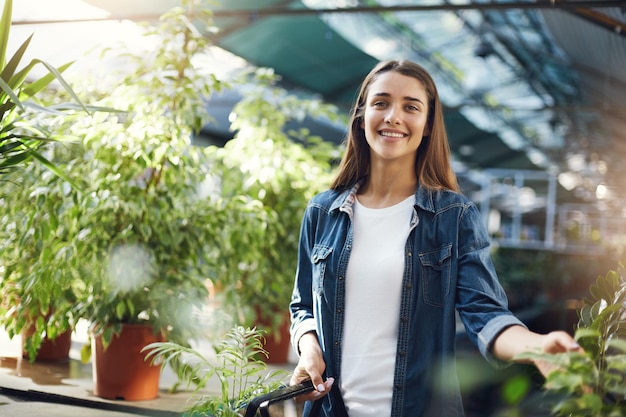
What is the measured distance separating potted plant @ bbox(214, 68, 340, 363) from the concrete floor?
2.96 ft

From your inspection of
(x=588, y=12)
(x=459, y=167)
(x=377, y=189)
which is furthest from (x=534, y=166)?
(x=377, y=189)

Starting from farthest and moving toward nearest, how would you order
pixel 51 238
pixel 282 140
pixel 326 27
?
pixel 326 27 < pixel 282 140 < pixel 51 238

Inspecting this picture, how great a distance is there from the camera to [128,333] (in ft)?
11.1

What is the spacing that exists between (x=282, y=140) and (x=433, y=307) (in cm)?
327

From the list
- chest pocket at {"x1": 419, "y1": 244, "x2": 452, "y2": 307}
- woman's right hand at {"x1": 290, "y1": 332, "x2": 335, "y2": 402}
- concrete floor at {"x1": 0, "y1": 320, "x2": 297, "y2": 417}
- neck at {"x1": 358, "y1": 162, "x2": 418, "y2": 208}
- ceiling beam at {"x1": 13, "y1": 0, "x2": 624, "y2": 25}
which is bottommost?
concrete floor at {"x1": 0, "y1": 320, "x2": 297, "y2": 417}

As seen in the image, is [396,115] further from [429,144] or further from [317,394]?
[317,394]

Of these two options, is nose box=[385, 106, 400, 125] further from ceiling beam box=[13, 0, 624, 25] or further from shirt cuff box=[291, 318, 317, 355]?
ceiling beam box=[13, 0, 624, 25]

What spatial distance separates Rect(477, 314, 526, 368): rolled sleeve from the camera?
1225 millimetres

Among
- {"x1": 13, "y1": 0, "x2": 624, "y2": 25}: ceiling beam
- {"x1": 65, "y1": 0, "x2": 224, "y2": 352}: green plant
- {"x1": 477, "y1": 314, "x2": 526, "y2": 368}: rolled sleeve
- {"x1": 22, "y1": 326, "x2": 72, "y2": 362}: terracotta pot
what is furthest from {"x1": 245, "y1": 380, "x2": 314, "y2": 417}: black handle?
{"x1": 13, "y1": 0, "x2": 624, "y2": 25}: ceiling beam

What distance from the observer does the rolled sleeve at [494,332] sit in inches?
48.2

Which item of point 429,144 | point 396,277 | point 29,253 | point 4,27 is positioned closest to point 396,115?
point 429,144

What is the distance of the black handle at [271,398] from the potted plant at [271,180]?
2843 millimetres

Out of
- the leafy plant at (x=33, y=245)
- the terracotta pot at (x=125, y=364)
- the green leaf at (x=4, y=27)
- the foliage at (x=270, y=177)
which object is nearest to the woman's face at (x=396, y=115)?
the green leaf at (x=4, y=27)

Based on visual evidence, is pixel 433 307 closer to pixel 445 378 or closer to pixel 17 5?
pixel 445 378
